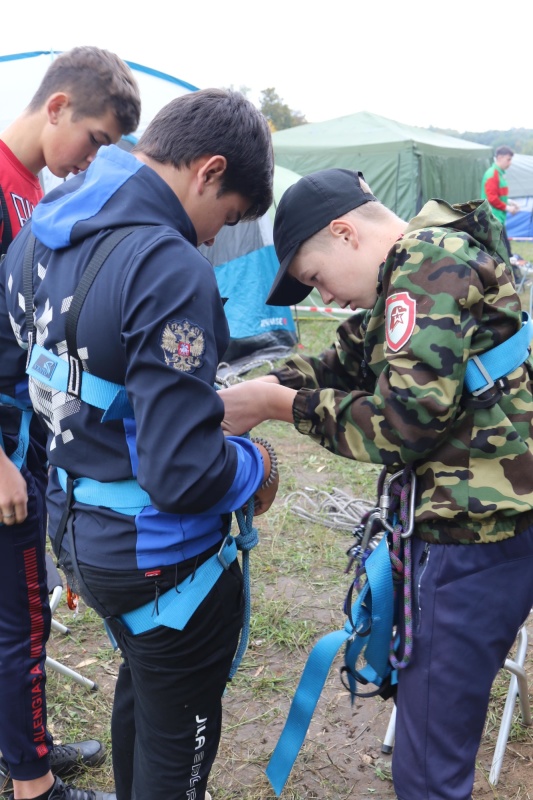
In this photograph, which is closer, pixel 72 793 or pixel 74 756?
pixel 72 793

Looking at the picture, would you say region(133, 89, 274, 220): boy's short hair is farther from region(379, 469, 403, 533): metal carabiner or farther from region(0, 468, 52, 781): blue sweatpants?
region(0, 468, 52, 781): blue sweatpants

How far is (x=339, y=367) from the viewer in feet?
6.89

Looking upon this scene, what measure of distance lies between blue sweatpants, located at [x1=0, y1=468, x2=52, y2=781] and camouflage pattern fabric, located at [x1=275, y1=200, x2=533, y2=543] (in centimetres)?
97

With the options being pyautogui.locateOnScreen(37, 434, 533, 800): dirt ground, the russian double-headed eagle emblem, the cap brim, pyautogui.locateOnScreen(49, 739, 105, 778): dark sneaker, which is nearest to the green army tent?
pyautogui.locateOnScreen(37, 434, 533, 800): dirt ground

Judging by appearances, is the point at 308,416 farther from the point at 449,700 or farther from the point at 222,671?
the point at 449,700

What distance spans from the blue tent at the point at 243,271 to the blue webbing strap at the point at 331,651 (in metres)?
6.09

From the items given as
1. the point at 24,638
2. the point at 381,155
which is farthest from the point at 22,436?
the point at 381,155

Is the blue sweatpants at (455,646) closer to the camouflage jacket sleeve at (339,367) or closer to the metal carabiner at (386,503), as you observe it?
the metal carabiner at (386,503)

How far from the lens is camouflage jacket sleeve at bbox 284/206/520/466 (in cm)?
147

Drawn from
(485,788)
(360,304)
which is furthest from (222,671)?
(485,788)

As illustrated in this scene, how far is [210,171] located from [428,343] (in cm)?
61

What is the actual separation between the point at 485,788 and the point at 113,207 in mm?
2344

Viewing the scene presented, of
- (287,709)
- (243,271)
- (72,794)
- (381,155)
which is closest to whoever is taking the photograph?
(72,794)

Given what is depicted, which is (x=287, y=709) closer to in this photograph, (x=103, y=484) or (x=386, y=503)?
(x=386, y=503)
